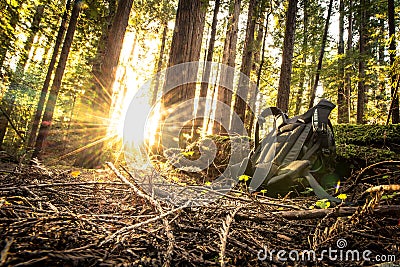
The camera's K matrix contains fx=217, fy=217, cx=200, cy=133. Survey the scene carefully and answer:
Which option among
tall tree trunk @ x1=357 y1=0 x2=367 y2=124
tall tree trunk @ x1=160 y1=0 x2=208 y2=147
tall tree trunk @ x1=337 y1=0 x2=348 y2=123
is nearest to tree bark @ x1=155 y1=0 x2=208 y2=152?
tall tree trunk @ x1=160 y1=0 x2=208 y2=147

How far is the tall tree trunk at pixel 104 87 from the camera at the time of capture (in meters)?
6.05

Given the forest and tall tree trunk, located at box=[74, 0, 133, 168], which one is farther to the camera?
tall tree trunk, located at box=[74, 0, 133, 168]

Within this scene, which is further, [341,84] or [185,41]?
[341,84]

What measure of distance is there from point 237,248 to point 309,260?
287mm

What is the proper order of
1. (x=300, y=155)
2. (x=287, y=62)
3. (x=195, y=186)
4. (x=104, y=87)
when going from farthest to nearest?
(x=104, y=87) < (x=287, y=62) < (x=300, y=155) < (x=195, y=186)

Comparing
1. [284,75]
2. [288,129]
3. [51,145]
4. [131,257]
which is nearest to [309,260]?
[131,257]

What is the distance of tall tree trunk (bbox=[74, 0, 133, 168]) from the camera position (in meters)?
6.05

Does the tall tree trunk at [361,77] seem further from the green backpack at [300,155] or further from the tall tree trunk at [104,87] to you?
the tall tree trunk at [104,87]

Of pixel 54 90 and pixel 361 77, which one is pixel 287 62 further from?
pixel 54 90

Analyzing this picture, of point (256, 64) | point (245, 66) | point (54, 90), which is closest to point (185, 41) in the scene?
point (245, 66)

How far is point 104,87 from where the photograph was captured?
6141 millimetres

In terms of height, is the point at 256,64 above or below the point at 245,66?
above

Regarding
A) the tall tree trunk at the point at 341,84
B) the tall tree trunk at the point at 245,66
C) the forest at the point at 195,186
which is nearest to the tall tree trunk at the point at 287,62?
the forest at the point at 195,186

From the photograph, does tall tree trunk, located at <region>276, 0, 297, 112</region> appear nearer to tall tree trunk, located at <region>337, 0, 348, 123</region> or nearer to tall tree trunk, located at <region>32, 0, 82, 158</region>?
tall tree trunk, located at <region>337, 0, 348, 123</region>
